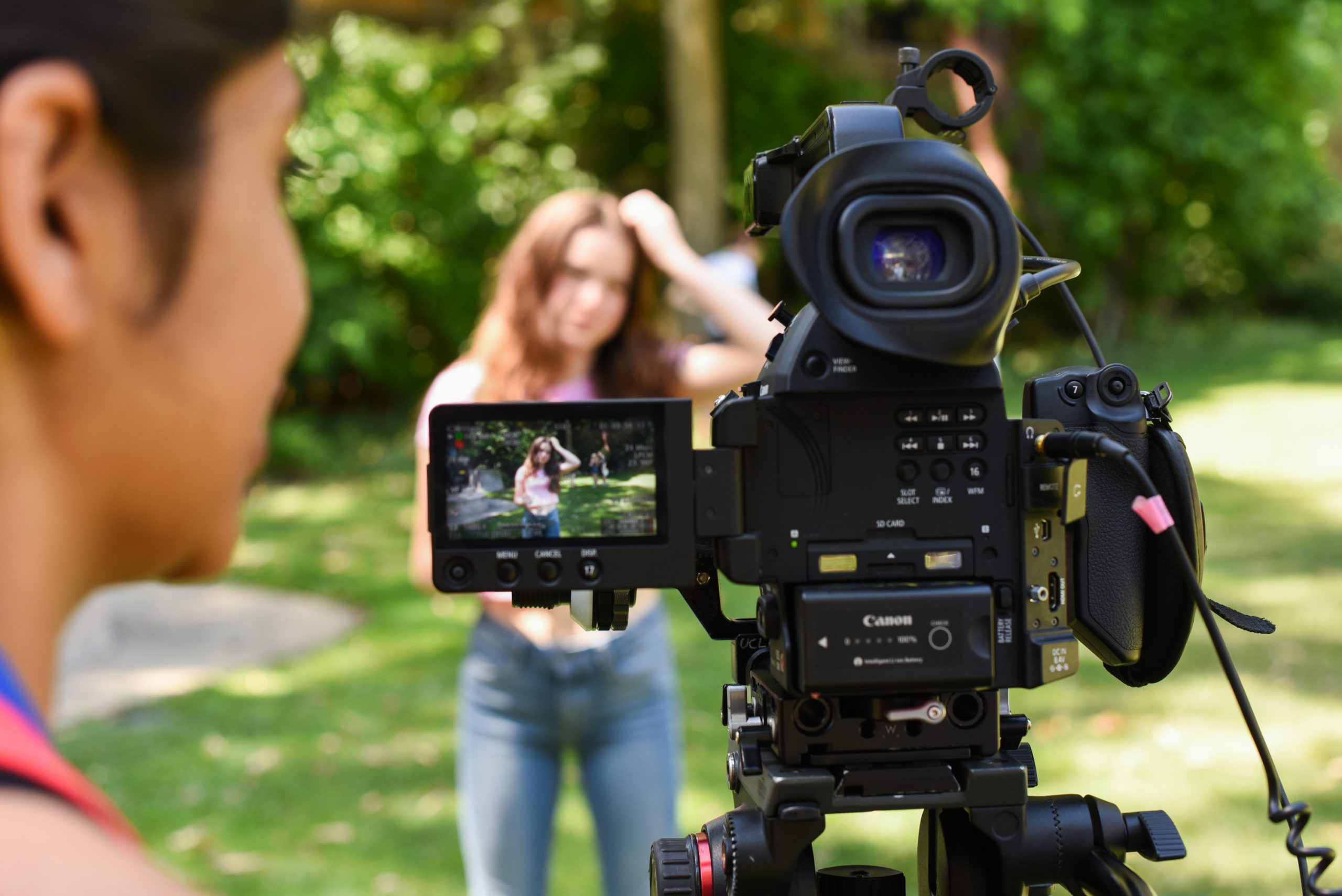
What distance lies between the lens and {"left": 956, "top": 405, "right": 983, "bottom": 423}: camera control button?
1.41 metres

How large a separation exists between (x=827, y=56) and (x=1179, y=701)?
1331cm

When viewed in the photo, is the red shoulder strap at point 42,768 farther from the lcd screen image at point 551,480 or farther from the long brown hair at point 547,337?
the long brown hair at point 547,337

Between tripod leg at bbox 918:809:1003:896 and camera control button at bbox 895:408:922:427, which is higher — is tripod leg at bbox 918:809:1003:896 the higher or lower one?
the lower one

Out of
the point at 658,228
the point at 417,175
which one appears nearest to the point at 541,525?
the point at 658,228

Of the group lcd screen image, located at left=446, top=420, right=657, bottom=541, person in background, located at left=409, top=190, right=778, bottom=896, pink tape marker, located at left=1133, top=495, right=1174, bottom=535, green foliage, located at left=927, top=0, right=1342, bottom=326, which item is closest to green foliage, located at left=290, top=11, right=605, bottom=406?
green foliage, located at left=927, top=0, right=1342, bottom=326

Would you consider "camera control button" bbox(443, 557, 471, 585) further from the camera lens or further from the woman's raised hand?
the woman's raised hand

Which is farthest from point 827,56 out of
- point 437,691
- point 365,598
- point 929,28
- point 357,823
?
point 357,823

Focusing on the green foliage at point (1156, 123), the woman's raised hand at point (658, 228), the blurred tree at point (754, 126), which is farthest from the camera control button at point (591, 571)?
Answer: the green foliage at point (1156, 123)

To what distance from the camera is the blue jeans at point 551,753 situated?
2926mm

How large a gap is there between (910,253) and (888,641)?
0.43m

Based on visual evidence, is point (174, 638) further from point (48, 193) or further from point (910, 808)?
point (48, 193)

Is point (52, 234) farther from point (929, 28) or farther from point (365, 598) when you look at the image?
point (929, 28)

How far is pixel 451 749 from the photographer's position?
17.8 ft

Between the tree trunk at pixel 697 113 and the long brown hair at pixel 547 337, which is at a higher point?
the tree trunk at pixel 697 113
